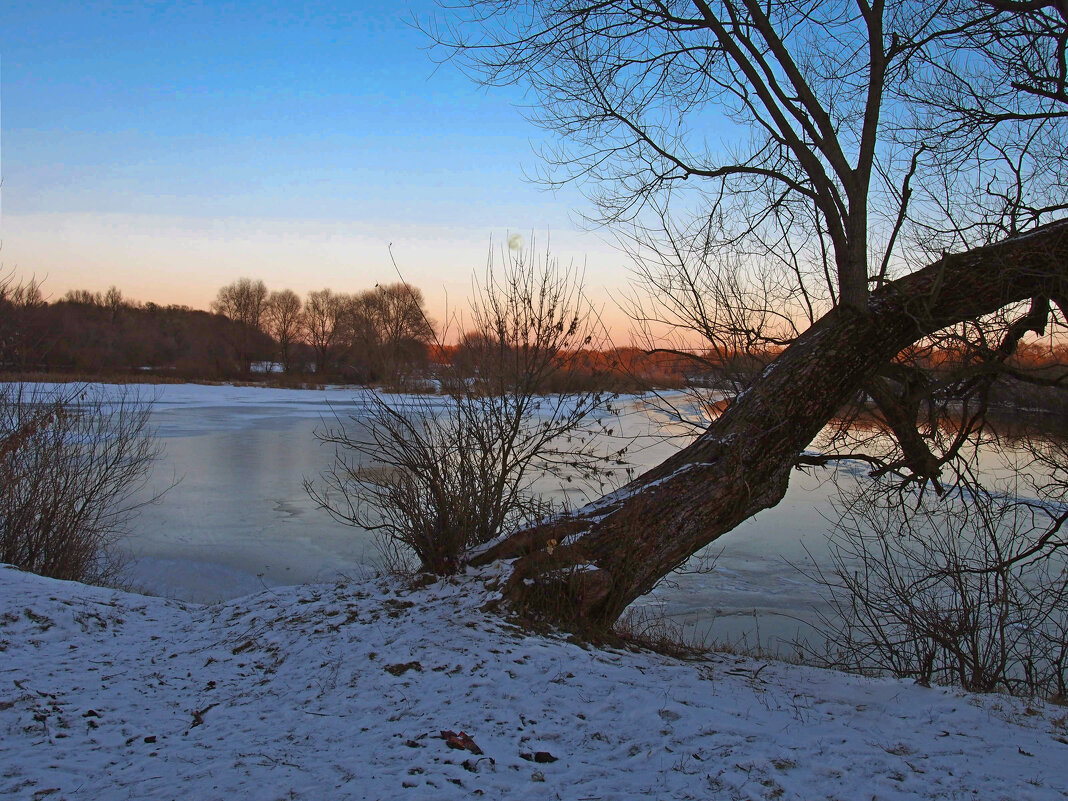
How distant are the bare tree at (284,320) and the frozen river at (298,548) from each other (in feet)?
160

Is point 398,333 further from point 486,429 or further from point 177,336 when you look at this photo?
point 177,336

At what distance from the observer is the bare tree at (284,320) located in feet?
205

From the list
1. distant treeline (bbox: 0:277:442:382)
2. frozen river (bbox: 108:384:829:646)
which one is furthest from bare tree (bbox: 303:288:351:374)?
frozen river (bbox: 108:384:829:646)

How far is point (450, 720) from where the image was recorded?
3.23m

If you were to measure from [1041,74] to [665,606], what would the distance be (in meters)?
6.52

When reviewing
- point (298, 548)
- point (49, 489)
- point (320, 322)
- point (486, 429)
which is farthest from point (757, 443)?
A: point (320, 322)

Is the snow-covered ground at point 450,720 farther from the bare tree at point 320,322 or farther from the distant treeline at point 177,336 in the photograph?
the bare tree at point 320,322

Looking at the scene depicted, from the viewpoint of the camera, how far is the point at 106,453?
9023mm

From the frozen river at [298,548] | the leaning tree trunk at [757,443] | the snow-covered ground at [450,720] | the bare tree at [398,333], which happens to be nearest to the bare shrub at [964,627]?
the frozen river at [298,548]

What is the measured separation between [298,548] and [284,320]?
59.5m

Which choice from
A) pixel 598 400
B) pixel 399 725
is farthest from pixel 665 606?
pixel 399 725

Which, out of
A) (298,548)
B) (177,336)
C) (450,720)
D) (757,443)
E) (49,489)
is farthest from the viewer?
(177,336)

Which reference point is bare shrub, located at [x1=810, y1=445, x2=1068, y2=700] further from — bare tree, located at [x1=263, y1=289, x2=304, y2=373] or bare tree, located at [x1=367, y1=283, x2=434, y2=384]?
bare tree, located at [x1=263, y1=289, x2=304, y2=373]

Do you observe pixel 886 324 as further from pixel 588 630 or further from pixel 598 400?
pixel 588 630
